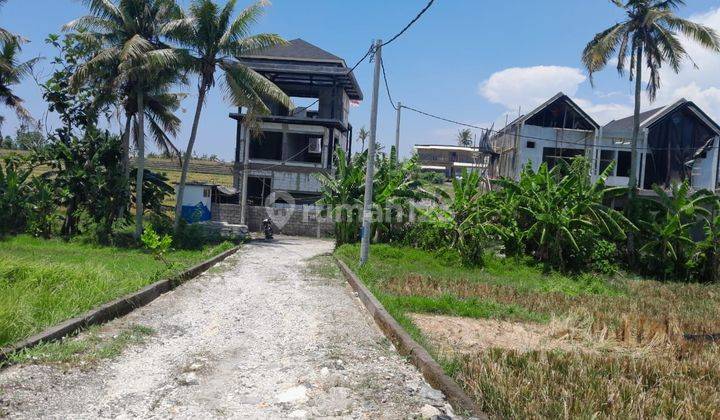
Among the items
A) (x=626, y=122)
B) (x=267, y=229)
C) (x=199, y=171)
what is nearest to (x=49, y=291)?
(x=267, y=229)

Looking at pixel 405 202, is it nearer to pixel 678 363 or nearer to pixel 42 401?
pixel 678 363

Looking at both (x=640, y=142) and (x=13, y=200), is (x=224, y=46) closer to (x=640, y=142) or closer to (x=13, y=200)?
(x=13, y=200)

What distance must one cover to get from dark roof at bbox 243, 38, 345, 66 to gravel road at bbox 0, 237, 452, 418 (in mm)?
24234

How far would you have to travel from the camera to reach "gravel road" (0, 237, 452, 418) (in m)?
5.22

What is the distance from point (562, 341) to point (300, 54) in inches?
1102

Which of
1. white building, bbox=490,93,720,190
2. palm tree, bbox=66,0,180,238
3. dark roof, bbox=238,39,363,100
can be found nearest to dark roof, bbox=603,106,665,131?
white building, bbox=490,93,720,190

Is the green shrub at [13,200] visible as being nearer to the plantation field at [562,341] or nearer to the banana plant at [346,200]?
the banana plant at [346,200]

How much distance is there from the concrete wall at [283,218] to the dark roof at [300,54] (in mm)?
8408

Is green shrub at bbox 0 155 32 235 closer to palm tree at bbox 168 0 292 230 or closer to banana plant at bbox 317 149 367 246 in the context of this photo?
palm tree at bbox 168 0 292 230

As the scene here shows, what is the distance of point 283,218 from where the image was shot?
31078mm

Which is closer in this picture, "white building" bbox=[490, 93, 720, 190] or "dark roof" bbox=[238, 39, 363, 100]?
"white building" bbox=[490, 93, 720, 190]

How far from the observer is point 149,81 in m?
21.9

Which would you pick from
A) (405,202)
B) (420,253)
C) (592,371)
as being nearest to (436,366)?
(592,371)

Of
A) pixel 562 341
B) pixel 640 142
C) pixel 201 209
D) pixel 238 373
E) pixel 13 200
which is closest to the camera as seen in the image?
pixel 238 373
